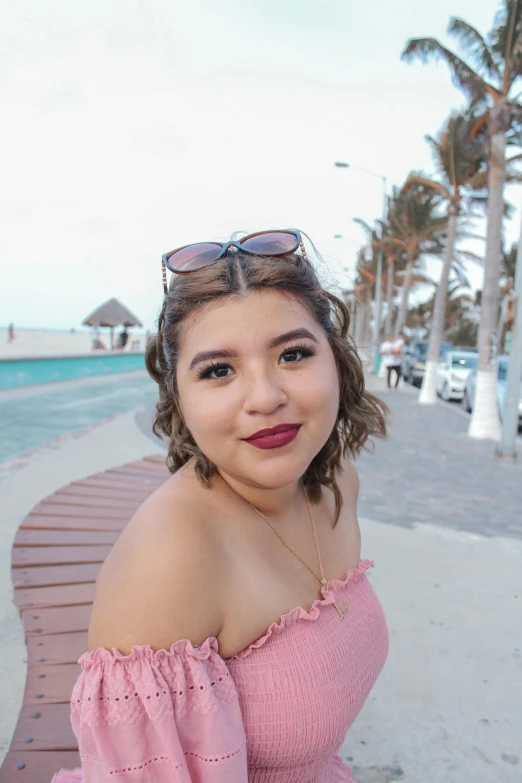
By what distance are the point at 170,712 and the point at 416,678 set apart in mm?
2012

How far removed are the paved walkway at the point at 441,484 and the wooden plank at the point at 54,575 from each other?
2.79 meters

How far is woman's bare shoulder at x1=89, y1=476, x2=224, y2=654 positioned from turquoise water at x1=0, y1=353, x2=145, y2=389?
12.1m

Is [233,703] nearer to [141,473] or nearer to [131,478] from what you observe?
[131,478]

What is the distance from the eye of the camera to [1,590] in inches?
131

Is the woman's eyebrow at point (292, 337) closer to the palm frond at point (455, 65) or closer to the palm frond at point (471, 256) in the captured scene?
the palm frond at point (455, 65)

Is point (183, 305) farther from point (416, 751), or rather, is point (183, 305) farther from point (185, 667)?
point (416, 751)

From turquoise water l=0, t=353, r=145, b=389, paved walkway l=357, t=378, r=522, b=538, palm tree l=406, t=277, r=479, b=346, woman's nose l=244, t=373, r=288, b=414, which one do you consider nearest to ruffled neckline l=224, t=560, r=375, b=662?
woman's nose l=244, t=373, r=288, b=414

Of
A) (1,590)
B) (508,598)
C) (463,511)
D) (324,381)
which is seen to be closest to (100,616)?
(324,381)

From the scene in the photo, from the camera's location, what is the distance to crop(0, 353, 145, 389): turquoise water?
15570 millimetres

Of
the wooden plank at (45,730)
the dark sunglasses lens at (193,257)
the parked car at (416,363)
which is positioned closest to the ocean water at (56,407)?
the wooden plank at (45,730)

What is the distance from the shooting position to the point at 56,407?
37.8ft

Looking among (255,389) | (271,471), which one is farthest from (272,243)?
(271,471)

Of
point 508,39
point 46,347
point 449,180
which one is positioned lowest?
point 46,347

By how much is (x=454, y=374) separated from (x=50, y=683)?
622 inches
